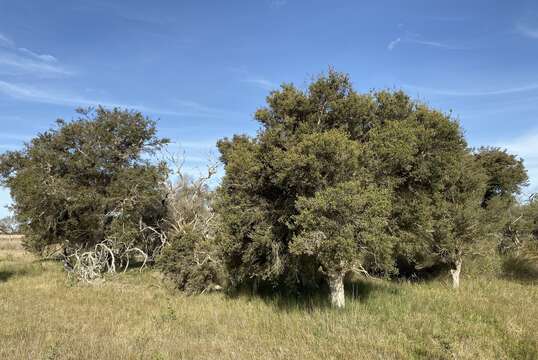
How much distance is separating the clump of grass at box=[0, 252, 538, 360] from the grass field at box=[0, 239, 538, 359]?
28 millimetres

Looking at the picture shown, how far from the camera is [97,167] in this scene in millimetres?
21844

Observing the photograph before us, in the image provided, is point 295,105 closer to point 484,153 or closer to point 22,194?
point 22,194

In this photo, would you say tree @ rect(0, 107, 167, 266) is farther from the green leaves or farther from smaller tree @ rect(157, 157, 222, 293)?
the green leaves

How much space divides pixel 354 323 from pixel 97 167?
17845mm

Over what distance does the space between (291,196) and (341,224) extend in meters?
2.44

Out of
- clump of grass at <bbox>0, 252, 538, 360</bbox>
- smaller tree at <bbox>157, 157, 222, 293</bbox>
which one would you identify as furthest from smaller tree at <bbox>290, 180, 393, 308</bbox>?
smaller tree at <bbox>157, 157, 222, 293</bbox>

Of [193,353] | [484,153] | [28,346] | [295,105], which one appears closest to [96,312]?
[28,346]

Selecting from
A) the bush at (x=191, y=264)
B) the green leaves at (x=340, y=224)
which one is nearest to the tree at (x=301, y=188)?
the green leaves at (x=340, y=224)

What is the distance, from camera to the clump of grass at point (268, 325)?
7590 mm

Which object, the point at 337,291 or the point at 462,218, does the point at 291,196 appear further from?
the point at 462,218

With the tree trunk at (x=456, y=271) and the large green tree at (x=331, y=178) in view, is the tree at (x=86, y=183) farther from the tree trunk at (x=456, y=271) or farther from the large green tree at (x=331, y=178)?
the tree trunk at (x=456, y=271)

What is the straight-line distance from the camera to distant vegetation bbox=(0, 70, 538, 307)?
34.1 feet

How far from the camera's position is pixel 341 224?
32.5 feet

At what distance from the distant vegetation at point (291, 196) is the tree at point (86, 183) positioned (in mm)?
82
